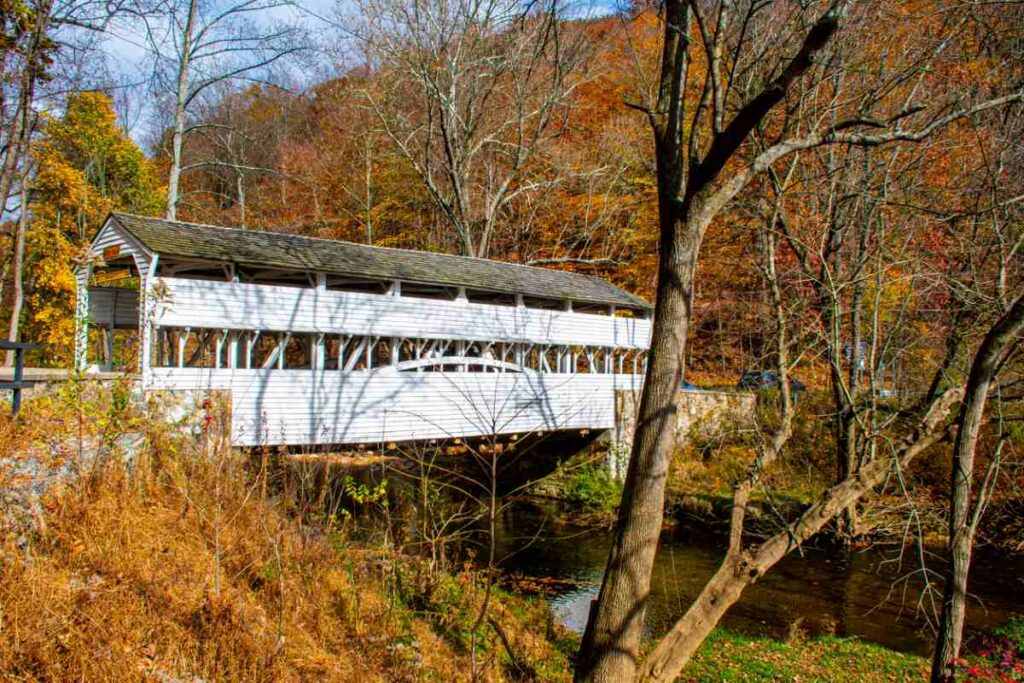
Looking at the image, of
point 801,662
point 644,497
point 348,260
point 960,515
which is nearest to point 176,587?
point 644,497

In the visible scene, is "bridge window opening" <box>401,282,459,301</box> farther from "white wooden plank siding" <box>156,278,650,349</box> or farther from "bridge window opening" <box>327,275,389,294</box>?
"white wooden plank siding" <box>156,278,650,349</box>

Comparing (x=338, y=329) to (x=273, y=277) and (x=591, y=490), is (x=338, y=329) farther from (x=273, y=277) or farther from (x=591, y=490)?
(x=591, y=490)

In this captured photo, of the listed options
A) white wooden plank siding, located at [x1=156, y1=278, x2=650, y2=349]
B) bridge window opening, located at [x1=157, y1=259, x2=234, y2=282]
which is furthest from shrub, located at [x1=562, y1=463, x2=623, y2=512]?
bridge window opening, located at [x1=157, y1=259, x2=234, y2=282]

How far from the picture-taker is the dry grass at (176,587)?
3.92 meters

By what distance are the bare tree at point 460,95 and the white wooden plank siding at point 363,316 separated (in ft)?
24.4

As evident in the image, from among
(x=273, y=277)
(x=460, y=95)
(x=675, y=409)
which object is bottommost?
(x=675, y=409)

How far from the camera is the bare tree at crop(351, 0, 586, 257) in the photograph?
69.2ft

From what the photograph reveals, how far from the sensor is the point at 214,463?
21.7 ft

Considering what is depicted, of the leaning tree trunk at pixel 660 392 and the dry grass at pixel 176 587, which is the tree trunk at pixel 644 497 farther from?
the dry grass at pixel 176 587

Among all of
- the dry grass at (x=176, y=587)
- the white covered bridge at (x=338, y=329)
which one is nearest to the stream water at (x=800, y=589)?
the dry grass at (x=176, y=587)

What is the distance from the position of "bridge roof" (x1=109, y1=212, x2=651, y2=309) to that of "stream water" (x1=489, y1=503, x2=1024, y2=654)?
204 inches

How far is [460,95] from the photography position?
22938 millimetres

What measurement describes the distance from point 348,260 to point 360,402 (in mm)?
2702

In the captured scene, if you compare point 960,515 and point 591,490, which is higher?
point 960,515
